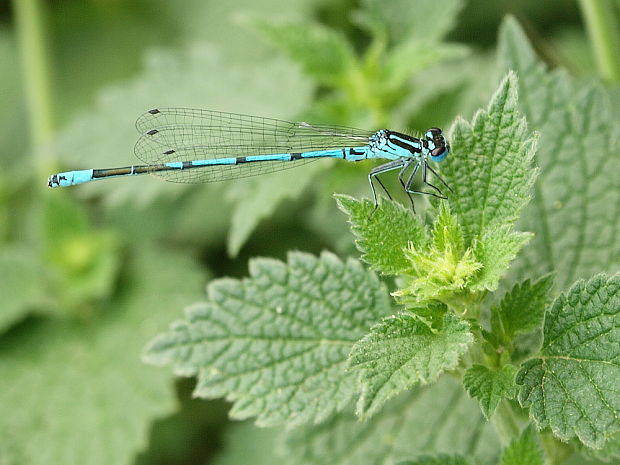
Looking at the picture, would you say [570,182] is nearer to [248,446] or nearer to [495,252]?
[495,252]

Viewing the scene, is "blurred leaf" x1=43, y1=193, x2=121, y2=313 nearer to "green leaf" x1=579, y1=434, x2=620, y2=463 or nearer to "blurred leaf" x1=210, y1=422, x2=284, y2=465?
"blurred leaf" x1=210, y1=422, x2=284, y2=465

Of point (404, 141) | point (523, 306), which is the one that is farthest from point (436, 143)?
point (523, 306)

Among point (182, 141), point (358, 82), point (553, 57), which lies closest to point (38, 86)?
point (182, 141)

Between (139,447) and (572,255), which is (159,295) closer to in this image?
(139,447)

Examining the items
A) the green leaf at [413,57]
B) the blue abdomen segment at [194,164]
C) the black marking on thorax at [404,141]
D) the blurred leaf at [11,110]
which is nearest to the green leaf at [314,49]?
the green leaf at [413,57]

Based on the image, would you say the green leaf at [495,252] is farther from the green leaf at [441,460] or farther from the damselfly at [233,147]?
the damselfly at [233,147]

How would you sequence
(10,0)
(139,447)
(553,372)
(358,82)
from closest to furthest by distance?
(553,372)
(139,447)
(358,82)
(10,0)

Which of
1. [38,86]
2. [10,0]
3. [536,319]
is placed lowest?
[536,319]
